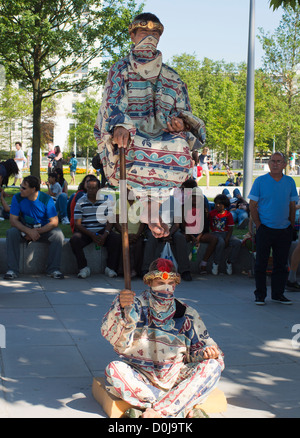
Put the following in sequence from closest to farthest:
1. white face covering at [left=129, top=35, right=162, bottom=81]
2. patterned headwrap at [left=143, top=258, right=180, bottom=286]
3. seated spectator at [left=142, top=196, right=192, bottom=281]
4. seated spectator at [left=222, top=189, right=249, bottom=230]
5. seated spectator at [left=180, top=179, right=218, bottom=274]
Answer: white face covering at [left=129, top=35, right=162, bottom=81] → patterned headwrap at [left=143, top=258, right=180, bottom=286] → seated spectator at [left=142, top=196, right=192, bottom=281] → seated spectator at [left=180, top=179, right=218, bottom=274] → seated spectator at [left=222, top=189, right=249, bottom=230]

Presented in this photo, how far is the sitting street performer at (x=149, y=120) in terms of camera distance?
3973mm

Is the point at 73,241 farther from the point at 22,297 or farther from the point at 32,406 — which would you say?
the point at 32,406

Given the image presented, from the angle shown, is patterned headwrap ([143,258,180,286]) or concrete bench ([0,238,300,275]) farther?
concrete bench ([0,238,300,275])

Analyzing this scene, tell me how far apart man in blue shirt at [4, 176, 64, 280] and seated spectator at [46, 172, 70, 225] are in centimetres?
392

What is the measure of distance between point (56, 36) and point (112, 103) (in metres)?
14.8

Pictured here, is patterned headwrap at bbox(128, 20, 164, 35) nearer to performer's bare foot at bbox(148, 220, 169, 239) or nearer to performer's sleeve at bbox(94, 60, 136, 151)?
performer's sleeve at bbox(94, 60, 136, 151)

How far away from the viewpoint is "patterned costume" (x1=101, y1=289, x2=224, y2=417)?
4516 mm

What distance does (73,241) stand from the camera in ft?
32.2

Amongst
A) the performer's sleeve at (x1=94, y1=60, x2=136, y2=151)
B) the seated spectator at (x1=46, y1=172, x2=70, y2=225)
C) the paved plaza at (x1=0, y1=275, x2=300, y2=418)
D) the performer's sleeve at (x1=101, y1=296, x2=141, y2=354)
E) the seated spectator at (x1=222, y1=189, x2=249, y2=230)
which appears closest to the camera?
the performer's sleeve at (x1=94, y1=60, x2=136, y2=151)

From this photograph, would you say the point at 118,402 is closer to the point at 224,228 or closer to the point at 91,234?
the point at 91,234

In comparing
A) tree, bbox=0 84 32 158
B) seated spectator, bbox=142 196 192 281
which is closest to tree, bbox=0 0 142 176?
seated spectator, bbox=142 196 192 281

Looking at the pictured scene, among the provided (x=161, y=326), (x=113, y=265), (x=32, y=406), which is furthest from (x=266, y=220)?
(x=32, y=406)

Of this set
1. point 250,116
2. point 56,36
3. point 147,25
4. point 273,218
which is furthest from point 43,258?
point 56,36
